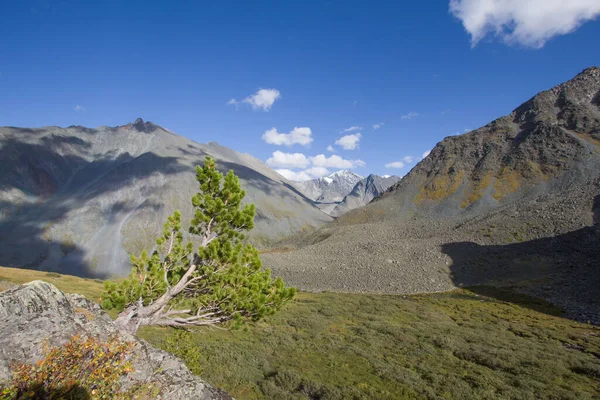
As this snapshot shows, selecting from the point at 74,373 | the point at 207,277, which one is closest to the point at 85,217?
the point at 207,277

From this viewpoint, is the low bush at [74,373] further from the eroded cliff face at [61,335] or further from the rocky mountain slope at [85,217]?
the rocky mountain slope at [85,217]

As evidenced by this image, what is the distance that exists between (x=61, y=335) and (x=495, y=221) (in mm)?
99634

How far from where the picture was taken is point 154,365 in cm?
771

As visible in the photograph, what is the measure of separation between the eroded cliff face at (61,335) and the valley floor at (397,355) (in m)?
4.84

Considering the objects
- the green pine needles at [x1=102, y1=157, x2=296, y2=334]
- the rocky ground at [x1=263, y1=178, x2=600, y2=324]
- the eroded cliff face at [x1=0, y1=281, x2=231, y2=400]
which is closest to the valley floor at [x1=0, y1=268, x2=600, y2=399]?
the green pine needles at [x1=102, y1=157, x2=296, y2=334]

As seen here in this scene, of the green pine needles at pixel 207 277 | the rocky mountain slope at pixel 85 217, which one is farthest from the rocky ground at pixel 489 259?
the rocky mountain slope at pixel 85 217

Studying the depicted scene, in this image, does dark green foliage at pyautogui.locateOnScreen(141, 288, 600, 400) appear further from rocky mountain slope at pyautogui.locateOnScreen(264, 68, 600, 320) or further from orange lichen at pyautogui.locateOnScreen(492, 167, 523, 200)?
orange lichen at pyautogui.locateOnScreen(492, 167, 523, 200)

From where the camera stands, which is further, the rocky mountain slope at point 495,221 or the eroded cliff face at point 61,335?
the rocky mountain slope at point 495,221

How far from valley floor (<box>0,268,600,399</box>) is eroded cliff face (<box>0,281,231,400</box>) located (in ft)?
15.9

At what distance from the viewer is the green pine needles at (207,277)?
456 inches

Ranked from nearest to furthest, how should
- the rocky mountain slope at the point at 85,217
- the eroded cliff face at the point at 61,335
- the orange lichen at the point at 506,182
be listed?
the eroded cliff face at the point at 61,335, the orange lichen at the point at 506,182, the rocky mountain slope at the point at 85,217

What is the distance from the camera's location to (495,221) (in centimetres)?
8681

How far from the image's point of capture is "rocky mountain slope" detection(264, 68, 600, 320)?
63969 millimetres

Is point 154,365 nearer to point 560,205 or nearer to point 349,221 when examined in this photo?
point 560,205
